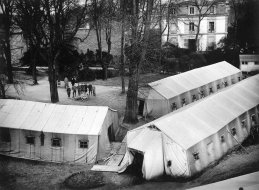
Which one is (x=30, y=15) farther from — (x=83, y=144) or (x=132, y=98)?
(x=83, y=144)

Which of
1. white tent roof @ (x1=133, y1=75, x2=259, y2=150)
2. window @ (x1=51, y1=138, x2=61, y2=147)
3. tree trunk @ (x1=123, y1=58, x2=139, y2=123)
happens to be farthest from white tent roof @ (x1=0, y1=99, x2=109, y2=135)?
tree trunk @ (x1=123, y1=58, x2=139, y2=123)

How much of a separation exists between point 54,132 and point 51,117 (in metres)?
1.49

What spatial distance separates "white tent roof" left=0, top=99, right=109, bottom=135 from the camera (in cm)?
1964

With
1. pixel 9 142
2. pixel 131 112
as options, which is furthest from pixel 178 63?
pixel 9 142

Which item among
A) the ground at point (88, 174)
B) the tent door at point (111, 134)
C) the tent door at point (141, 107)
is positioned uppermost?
the tent door at point (141, 107)

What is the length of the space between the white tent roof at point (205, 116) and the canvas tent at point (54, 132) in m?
3.05

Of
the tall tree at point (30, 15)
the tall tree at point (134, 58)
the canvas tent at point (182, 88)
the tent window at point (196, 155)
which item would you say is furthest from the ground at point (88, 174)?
the tall tree at point (30, 15)

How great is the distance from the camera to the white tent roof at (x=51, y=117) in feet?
64.4

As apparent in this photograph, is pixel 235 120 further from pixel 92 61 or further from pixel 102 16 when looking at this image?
pixel 92 61

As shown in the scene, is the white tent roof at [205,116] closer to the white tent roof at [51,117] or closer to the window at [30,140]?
the white tent roof at [51,117]

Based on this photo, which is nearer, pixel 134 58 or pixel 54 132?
pixel 54 132

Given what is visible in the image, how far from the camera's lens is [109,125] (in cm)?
2158

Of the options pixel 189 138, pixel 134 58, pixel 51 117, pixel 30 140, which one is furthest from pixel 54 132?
pixel 134 58

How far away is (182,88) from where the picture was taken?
29.4m
